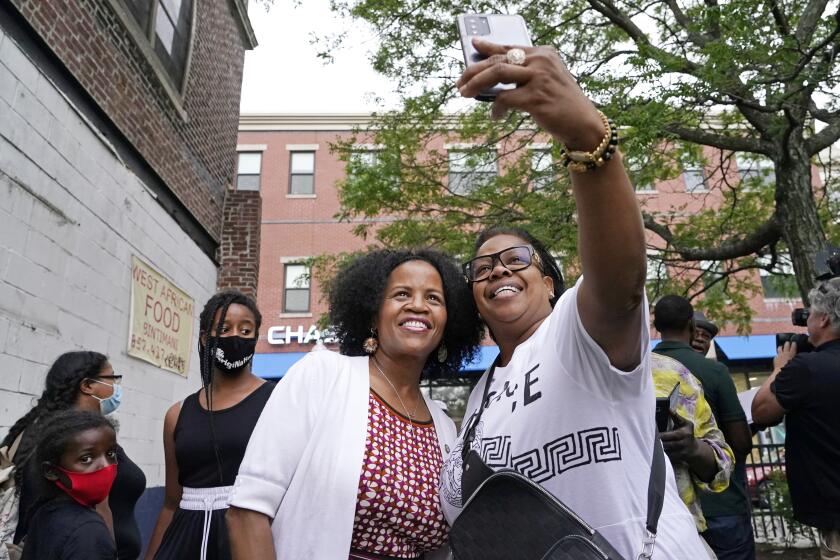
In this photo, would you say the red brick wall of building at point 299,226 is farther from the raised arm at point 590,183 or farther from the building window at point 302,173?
the raised arm at point 590,183

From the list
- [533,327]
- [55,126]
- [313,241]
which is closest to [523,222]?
[55,126]

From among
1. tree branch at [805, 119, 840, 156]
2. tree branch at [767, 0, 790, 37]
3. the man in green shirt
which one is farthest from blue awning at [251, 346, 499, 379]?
the man in green shirt

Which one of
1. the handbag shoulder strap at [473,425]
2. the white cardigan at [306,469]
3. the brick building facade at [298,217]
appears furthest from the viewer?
the brick building facade at [298,217]

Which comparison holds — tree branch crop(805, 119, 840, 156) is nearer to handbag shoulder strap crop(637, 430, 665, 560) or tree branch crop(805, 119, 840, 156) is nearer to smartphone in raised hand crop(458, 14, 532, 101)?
handbag shoulder strap crop(637, 430, 665, 560)

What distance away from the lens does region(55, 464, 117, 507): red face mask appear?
267cm

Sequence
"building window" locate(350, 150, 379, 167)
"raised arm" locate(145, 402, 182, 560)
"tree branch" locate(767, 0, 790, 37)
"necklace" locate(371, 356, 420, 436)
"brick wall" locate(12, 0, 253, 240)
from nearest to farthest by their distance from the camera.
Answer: "necklace" locate(371, 356, 420, 436)
"raised arm" locate(145, 402, 182, 560)
"brick wall" locate(12, 0, 253, 240)
"tree branch" locate(767, 0, 790, 37)
"building window" locate(350, 150, 379, 167)

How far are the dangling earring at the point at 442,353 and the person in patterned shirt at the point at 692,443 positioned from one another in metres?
0.95

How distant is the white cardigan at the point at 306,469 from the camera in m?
1.90

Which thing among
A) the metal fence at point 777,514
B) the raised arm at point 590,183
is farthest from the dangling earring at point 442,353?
the metal fence at point 777,514

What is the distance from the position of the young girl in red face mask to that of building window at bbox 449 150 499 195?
6.81 m

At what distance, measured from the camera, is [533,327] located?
1.98 metres

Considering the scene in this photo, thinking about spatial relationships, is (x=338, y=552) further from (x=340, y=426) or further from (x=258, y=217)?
(x=258, y=217)

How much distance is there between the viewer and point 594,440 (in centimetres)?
144

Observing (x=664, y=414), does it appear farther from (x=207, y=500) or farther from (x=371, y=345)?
(x=207, y=500)
